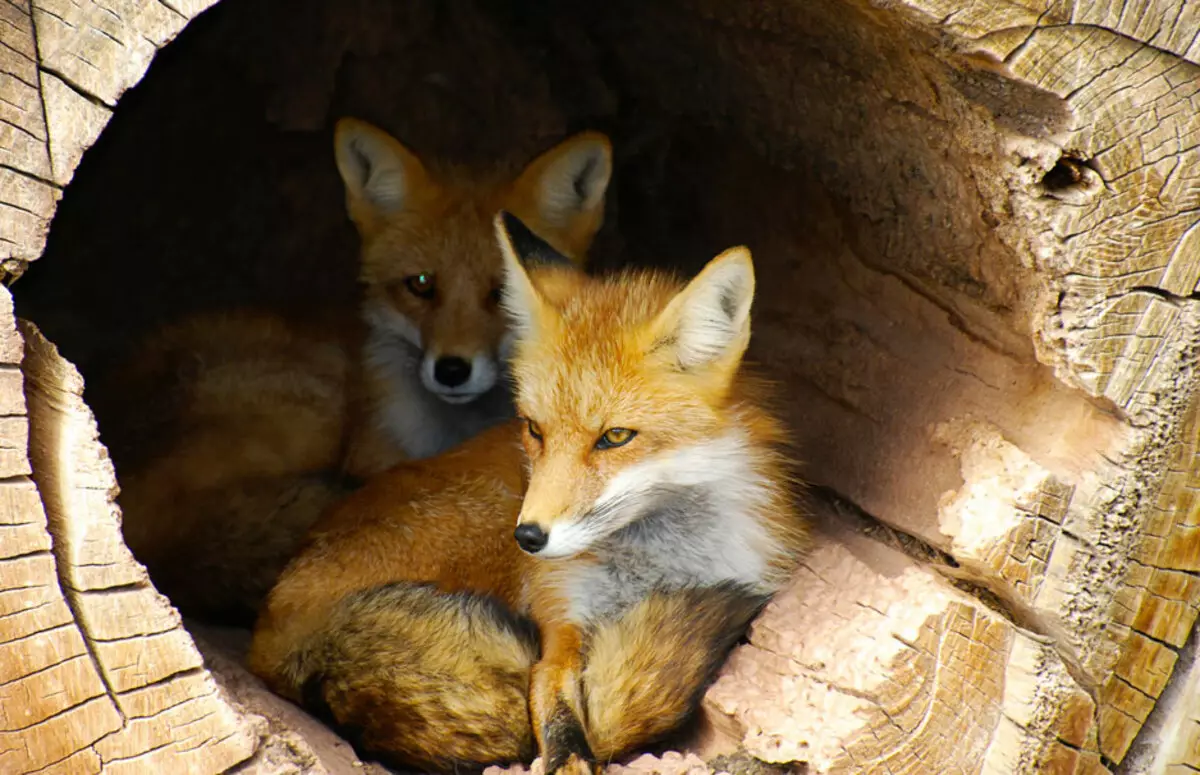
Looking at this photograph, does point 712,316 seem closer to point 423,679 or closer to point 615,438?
point 615,438

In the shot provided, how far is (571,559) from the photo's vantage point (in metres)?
2.49

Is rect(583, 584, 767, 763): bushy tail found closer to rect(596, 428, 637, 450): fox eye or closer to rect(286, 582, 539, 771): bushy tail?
rect(286, 582, 539, 771): bushy tail

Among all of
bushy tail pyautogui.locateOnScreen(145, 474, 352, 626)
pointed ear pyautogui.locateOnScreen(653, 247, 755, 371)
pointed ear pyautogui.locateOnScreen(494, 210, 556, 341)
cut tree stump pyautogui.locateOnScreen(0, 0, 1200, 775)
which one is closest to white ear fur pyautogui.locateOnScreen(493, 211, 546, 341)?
pointed ear pyautogui.locateOnScreen(494, 210, 556, 341)

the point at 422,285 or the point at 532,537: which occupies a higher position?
the point at 422,285

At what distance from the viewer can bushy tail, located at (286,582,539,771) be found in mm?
2160

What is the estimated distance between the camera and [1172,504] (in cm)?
208

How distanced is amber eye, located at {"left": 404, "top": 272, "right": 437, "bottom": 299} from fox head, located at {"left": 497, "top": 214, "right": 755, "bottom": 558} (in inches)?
33.0

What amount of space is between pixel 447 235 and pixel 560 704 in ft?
5.69

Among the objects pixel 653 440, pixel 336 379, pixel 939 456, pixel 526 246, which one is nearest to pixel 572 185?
pixel 526 246

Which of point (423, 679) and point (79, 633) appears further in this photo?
point (423, 679)

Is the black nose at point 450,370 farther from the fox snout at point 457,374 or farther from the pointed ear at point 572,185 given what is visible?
the pointed ear at point 572,185

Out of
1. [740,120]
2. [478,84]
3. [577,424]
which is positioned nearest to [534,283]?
[577,424]

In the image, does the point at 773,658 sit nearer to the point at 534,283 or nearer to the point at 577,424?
the point at 577,424

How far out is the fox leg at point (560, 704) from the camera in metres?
2.10
